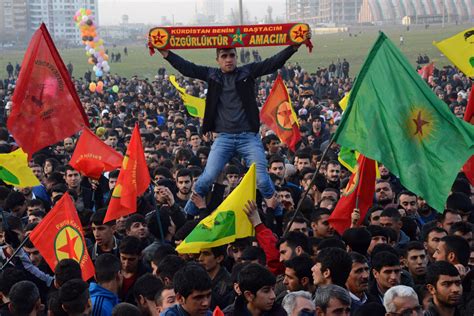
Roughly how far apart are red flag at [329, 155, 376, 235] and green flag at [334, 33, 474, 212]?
3.43ft

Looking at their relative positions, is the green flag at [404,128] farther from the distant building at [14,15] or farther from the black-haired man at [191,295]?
the distant building at [14,15]

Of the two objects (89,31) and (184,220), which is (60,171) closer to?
(184,220)

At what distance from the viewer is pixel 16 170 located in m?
9.57

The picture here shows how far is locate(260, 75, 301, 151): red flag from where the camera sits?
43.4ft

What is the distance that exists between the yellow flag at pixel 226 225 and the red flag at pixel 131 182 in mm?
1261

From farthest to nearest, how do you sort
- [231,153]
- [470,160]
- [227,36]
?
[231,153]
[470,160]
[227,36]

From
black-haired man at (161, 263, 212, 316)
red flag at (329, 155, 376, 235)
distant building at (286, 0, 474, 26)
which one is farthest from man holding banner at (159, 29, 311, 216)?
distant building at (286, 0, 474, 26)

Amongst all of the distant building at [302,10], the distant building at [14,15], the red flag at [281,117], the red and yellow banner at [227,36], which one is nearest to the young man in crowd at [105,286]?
the red and yellow banner at [227,36]

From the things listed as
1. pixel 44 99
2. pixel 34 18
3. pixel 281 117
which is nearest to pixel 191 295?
pixel 44 99

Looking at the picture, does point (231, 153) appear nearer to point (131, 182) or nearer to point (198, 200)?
point (198, 200)

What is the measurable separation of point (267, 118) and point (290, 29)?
4.95 m

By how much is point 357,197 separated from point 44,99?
2936 millimetres

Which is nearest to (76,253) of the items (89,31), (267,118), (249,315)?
(249,315)

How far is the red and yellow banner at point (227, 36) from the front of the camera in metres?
8.38
